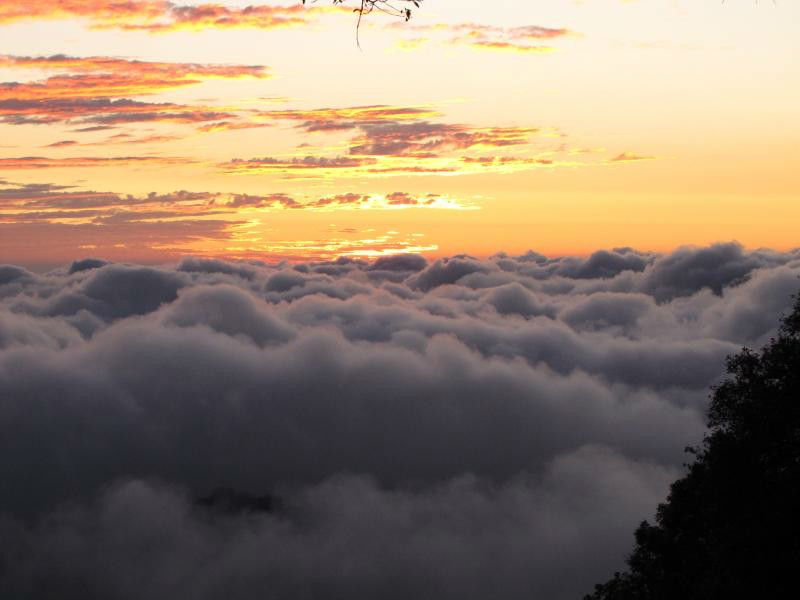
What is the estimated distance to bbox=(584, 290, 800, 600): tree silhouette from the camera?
28.9 meters

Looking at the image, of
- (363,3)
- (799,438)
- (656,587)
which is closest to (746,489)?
(799,438)

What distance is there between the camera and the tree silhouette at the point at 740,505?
94.7 ft

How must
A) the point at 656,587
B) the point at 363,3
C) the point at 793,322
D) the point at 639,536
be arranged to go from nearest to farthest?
the point at 363,3 → the point at 793,322 → the point at 656,587 → the point at 639,536

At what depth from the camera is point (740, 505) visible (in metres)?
32.3

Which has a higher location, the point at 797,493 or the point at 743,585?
the point at 797,493

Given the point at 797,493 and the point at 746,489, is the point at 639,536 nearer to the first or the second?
the point at 746,489

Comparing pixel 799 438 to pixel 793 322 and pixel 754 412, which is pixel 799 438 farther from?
pixel 793 322

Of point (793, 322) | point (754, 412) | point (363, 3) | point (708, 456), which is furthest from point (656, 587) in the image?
point (363, 3)

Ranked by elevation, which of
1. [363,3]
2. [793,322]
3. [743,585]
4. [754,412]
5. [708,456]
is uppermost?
[363,3]

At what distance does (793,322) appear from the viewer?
34188 millimetres

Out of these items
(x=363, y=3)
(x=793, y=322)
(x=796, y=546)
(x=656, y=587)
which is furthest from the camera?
(x=656, y=587)

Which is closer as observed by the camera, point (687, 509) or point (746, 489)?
point (746, 489)

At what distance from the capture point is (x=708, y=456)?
35.2 meters

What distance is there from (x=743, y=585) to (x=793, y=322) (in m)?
11.0
